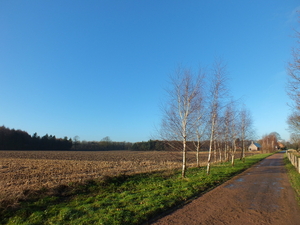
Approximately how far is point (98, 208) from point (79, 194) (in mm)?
3448

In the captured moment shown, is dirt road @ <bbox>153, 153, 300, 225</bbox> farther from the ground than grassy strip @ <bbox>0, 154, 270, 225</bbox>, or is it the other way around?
dirt road @ <bbox>153, 153, 300, 225</bbox>

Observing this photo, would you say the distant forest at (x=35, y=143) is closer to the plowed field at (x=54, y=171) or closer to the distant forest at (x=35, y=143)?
the distant forest at (x=35, y=143)

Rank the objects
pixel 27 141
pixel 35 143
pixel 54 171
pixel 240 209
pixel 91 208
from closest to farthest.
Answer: pixel 240 209, pixel 91 208, pixel 54 171, pixel 27 141, pixel 35 143

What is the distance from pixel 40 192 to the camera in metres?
9.41

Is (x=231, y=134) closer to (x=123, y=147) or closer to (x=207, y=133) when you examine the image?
(x=207, y=133)

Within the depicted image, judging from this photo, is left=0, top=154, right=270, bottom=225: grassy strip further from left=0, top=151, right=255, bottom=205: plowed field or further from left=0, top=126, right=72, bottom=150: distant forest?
left=0, top=126, right=72, bottom=150: distant forest

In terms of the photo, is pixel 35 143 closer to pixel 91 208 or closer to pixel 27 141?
pixel 27 141

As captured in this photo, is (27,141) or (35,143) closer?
Answer: (27,141)

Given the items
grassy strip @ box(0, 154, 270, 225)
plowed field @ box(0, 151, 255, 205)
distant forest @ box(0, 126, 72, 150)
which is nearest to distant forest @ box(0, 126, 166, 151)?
distant forest @ box(0, 126, 72, 150)

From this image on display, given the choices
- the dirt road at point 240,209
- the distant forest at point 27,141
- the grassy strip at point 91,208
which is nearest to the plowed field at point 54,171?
the grassy strip at point 91,208

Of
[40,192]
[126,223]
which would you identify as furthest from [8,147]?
[126,223]

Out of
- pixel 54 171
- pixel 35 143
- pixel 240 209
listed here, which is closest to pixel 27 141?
pixel 35 143

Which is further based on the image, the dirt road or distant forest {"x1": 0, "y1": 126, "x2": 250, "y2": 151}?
distant forest {"x1": 0, "y1": 126, "x2": 250, "y2": 151}

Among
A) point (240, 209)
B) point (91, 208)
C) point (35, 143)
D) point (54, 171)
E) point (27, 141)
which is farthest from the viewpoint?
point (35, 143)
